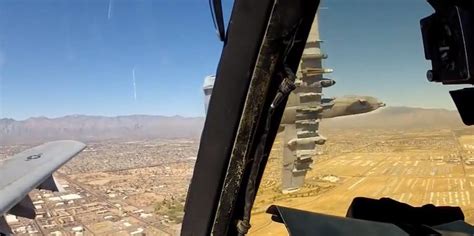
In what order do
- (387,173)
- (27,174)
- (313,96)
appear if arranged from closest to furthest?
(313,96) < (387,173) < (27,174)

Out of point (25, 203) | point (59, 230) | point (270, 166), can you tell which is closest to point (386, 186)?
point (270, 166)

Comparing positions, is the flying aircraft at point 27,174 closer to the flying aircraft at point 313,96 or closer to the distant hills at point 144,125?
the distant hills at point 144,125

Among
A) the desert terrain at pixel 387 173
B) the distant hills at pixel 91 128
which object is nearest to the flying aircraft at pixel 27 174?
the distant hills at pixel 91 128

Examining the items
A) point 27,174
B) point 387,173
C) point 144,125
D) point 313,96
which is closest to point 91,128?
point 144,125

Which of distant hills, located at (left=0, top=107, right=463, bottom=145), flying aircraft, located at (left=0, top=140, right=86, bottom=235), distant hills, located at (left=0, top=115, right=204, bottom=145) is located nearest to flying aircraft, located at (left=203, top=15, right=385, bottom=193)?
distant hills, located at (left=0, top=107, right=463, bottom=145)

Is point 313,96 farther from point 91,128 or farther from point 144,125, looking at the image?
point 91,128

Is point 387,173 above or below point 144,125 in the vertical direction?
below
